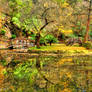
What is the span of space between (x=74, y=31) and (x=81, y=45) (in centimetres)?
1755

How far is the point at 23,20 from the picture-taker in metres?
27.4

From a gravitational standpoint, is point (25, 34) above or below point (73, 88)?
above


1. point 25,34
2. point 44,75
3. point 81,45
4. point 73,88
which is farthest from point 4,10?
point 73,88

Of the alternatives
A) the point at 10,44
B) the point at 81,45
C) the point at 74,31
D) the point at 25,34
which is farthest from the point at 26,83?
the point at 74,31

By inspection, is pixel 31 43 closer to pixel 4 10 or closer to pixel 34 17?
pixel 34 17

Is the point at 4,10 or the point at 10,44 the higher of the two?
the point at 4,10

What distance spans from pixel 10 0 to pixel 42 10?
1247 centimetres

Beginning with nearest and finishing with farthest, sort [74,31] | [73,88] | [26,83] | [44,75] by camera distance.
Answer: [73,88] < [26,83] < [44,75] < [74,31]

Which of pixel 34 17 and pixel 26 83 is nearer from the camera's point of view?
pixel 26 83

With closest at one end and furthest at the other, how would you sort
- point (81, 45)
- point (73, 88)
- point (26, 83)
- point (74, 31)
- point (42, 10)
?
point (73, 88) → point (26, 83) → point (42, 10) → point (81, 45) → point (74, 31)

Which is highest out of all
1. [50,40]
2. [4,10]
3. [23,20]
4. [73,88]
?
[4,10]

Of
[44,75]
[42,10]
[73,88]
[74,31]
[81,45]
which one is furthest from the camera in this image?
[74,31]

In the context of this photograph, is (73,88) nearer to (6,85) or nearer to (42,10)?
(6,85)

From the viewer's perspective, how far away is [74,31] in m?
43.3
